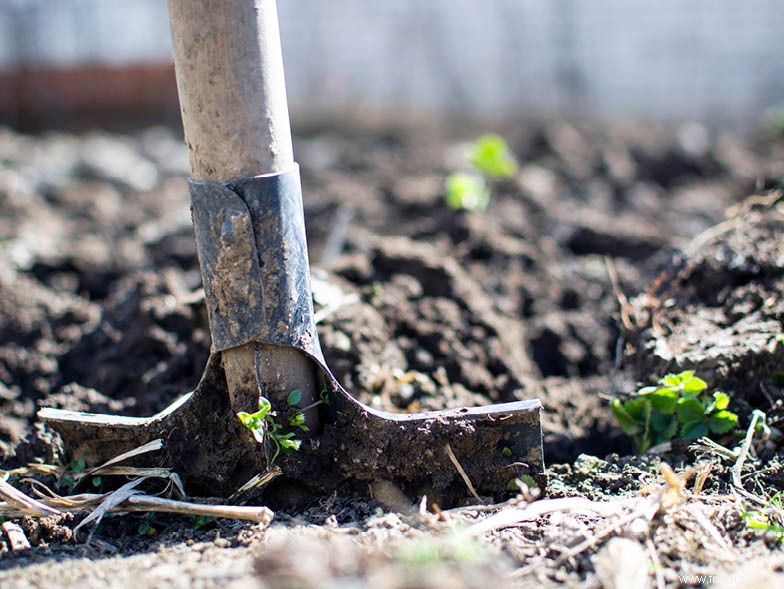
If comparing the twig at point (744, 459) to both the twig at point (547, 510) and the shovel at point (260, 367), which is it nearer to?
the twig at point (547, 510)

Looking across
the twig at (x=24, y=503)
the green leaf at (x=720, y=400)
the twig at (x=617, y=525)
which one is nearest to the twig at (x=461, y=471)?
the twig at (x=617, y=525)

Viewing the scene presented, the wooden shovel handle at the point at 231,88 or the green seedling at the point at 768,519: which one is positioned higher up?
the wooden shovel handle at the point at 231,88

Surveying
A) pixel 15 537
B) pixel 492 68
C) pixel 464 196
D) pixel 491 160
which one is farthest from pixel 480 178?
pixel 492 68

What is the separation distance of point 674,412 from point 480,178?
3058mm

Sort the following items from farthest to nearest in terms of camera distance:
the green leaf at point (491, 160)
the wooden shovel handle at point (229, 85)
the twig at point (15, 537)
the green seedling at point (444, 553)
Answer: the green leaf at point (491, 160) < the twig at point (15, 537) < the wooden shovel handle at point (229, 85) < the green seedling at point (444, 553)

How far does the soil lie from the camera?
1592 millimetres

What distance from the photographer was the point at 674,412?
2098mm

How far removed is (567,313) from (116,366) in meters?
1.73

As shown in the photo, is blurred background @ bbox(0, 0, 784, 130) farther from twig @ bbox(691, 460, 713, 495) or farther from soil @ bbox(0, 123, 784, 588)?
twig @ bbox(691, 460, 713, 495)

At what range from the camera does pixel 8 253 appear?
374cm

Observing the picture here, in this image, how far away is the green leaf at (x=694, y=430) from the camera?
2.05m

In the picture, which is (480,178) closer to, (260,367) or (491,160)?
(491,160)

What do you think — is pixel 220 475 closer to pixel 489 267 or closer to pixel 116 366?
pixel 116 366

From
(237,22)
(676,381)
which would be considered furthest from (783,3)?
(237,22)
